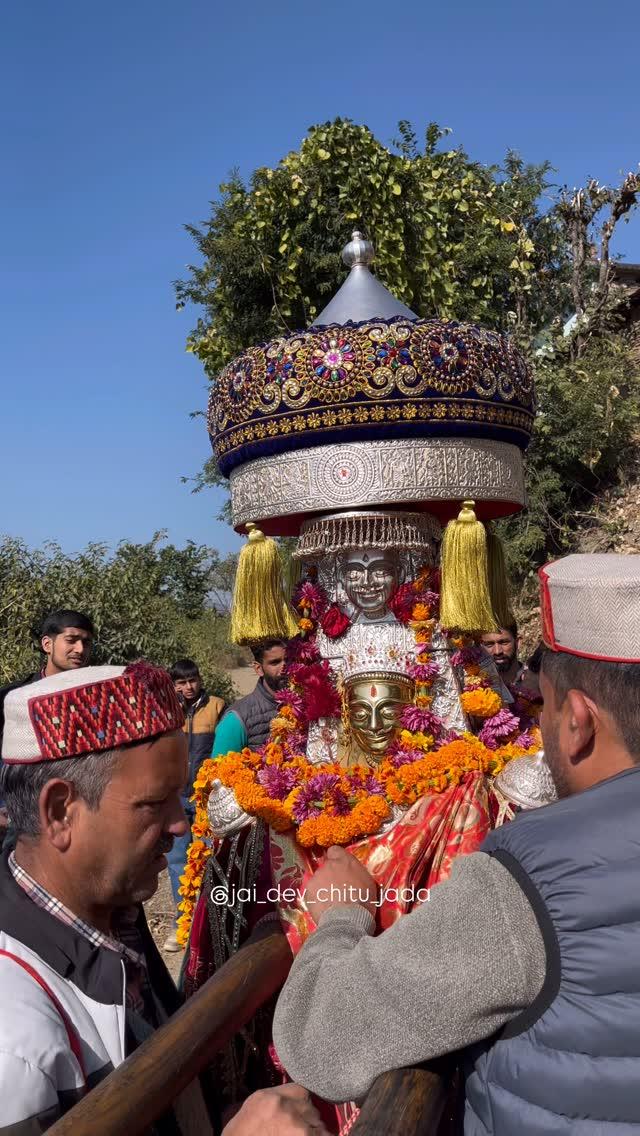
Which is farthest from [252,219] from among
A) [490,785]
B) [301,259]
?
[490,785]

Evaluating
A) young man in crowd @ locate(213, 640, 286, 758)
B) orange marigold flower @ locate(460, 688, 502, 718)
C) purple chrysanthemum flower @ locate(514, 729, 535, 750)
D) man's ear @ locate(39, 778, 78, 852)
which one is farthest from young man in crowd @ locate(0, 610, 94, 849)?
man's ear @ locate(39, 778, 78, 852)

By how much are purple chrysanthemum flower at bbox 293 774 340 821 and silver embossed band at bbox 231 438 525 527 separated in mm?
817

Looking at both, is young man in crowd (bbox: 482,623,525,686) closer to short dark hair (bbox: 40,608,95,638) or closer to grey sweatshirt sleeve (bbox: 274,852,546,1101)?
short dark hair (bbox: 40,608,95,638)

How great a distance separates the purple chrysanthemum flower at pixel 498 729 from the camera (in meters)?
2.67

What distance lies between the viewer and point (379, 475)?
8.68ft

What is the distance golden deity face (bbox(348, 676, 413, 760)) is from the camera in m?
2.69

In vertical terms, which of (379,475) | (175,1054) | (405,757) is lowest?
(175,1054)

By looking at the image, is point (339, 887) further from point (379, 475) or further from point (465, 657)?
point (379, 475)

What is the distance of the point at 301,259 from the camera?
8.59 m

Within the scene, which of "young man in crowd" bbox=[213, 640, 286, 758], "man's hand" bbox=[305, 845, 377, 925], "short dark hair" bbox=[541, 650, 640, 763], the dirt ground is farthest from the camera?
the dirt ground

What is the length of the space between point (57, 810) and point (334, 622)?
1.49m

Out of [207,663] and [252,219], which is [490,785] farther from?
[207,663]

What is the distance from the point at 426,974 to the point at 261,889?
4.98 ft

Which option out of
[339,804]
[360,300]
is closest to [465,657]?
[339,804]
